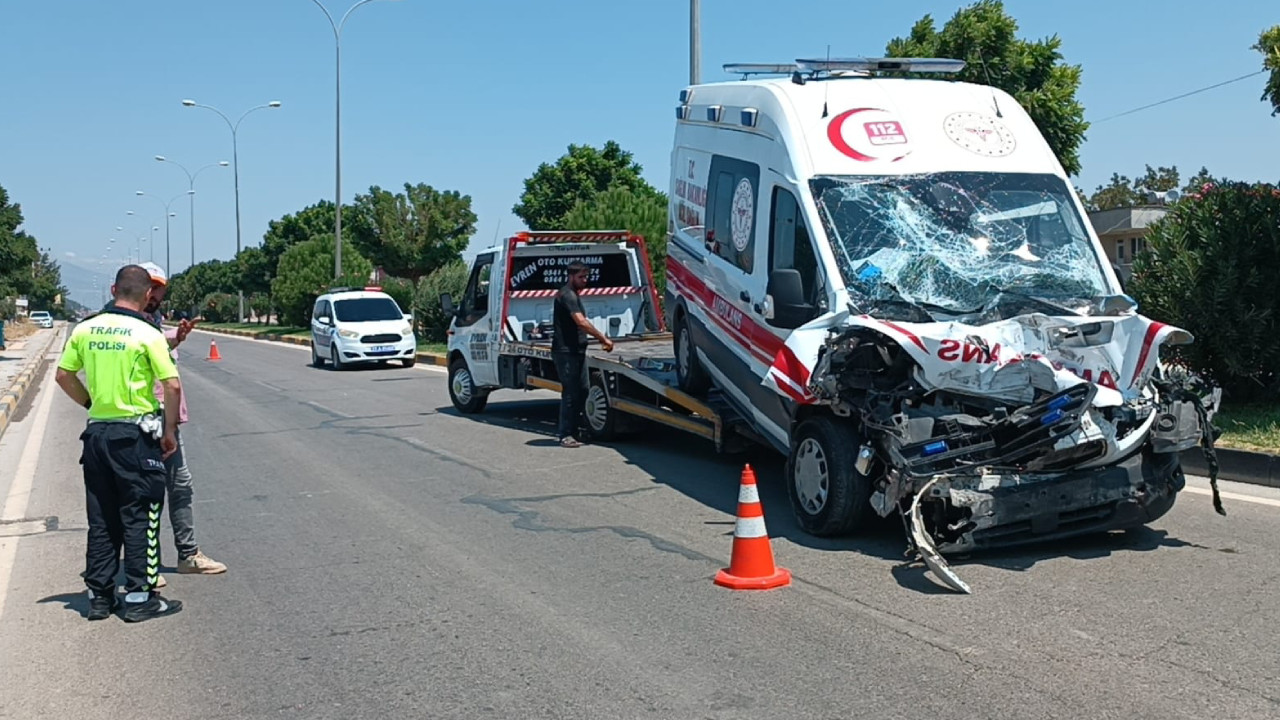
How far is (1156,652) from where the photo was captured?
5168 millimetres

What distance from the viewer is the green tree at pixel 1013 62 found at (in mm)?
18297

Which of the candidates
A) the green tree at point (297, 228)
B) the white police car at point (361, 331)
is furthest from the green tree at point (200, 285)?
the white police car at point (361, 331)

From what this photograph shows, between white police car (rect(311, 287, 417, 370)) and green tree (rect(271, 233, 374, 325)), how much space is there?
64.0ft

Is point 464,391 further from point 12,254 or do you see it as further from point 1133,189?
point 1133,189

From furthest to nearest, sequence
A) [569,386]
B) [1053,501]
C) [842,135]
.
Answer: [569,386]
[842,135]
[1053,501]

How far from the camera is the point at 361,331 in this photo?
26375 millimetres

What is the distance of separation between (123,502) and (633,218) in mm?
19571

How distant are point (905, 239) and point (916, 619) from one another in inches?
107

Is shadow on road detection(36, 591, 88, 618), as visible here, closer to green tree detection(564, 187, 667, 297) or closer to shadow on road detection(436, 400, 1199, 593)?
shadow on road detection(436, 400, 1199, 593)

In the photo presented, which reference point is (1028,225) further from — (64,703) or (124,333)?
(64,703)

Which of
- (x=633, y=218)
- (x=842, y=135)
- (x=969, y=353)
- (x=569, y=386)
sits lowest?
(x=569, y=386)

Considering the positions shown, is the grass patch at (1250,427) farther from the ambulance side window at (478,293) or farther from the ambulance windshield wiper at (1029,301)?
the ambulance side window at (478,293)

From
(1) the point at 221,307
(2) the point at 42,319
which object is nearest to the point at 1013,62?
(1) the point at 221,307

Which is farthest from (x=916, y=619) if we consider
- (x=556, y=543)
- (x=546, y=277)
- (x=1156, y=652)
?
(x=546, y=277)
